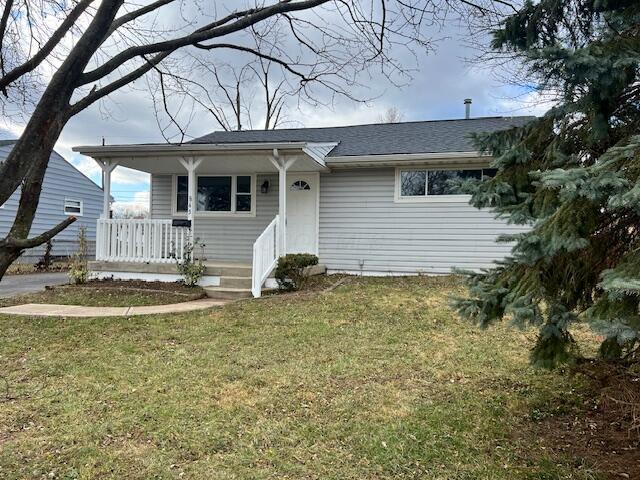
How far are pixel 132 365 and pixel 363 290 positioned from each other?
188 inches

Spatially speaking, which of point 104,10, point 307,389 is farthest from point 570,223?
point 307,389

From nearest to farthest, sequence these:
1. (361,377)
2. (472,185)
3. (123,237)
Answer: (472,185), (361,377), (123,237)

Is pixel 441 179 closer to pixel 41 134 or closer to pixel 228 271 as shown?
pixel 228 271

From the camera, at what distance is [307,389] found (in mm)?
4152

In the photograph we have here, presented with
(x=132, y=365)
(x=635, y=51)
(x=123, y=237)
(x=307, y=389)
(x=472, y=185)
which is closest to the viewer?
(x=635, y=51)

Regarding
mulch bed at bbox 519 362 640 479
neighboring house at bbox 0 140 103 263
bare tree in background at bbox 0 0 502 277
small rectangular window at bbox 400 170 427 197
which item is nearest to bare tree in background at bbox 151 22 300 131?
bare tree in background at bbox 0 0 502 277

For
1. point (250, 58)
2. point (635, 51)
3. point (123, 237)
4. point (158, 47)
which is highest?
point (250, 58)

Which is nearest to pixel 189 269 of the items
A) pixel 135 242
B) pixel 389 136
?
pixel 135 242

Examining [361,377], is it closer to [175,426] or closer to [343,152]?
[175,426]

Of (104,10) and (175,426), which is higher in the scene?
(104,10)

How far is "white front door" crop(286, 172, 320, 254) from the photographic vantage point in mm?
10977

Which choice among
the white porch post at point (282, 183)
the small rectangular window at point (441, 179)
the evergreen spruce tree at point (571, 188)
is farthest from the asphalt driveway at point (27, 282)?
the evergreen spruce tree at point (571, 188)

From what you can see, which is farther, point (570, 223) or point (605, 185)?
point (570, 223)

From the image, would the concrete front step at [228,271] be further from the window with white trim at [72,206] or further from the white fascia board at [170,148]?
the window with white trim at [72,206]
